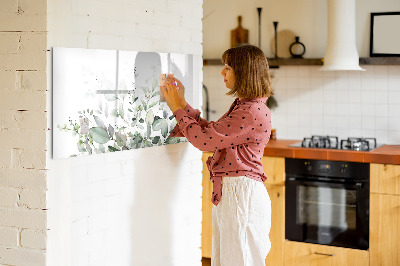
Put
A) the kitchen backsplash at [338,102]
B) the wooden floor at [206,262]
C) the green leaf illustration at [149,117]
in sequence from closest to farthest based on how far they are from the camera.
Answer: the green leaf illustration at [149,117]
the kitchen backsplash at [338,102]
the wooden floor at [206,262]

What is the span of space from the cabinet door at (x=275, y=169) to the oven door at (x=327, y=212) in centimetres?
6

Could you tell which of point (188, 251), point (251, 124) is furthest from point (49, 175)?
point (188, 251)

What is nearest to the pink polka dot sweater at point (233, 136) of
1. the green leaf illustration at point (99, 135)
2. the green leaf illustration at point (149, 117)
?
the green leaf illustration at point (149, 117)

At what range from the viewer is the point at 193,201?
327 cm

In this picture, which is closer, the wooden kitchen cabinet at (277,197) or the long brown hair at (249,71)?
the long brown hair at (249,71)

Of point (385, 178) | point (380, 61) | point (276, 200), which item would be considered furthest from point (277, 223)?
point (380, 61)

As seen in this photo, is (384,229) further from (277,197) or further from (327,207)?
(277,197)

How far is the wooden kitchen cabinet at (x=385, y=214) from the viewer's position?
4.14 m

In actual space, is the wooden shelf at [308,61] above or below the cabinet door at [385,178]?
above

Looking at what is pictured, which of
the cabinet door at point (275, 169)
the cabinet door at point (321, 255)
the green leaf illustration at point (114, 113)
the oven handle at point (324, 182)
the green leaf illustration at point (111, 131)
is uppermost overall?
the green leaf illustration at point (114, 113)

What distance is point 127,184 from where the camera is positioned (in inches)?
109

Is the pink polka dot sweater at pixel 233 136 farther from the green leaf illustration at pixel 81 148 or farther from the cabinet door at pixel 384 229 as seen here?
the cabinet door at pixel 384 229

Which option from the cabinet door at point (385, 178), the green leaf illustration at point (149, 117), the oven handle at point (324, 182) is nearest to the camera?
the green leaf illustration at point (149, 117)

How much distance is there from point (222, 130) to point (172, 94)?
348 millimetres
